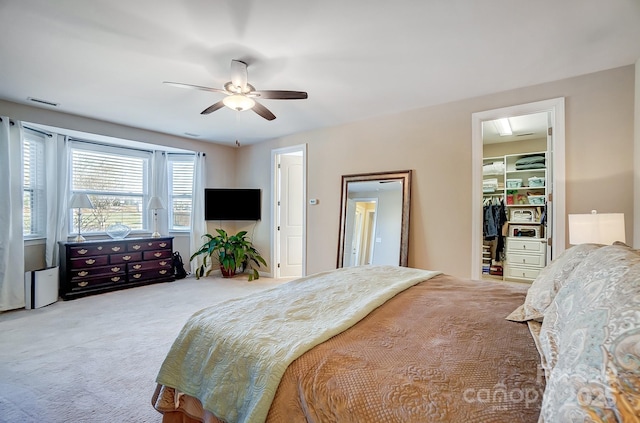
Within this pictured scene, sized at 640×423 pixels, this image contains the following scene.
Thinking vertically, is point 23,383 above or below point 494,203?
below

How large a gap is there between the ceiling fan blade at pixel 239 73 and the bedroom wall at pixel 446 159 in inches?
82.4

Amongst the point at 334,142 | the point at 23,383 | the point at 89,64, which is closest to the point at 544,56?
the point at 334,142

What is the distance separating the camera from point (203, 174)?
5.55 m

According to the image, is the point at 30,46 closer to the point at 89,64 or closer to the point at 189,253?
the point at 89,64

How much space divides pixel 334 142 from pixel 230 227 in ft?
9.42

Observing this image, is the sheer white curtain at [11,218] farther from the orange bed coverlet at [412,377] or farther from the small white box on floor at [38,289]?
the orange bed coverlet at [412,377]

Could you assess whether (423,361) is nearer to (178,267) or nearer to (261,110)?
(261,110)

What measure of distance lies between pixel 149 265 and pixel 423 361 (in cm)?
496

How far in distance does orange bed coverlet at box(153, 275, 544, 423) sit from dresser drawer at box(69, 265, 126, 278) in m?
3.71

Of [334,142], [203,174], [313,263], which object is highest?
[334,142]

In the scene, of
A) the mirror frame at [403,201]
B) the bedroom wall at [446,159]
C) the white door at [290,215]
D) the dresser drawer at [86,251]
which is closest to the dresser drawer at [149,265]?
the dresser drawer at [86,251]

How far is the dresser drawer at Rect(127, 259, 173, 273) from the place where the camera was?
4.61 meters

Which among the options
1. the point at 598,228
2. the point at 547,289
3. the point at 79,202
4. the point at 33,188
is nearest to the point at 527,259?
the point at 598,228

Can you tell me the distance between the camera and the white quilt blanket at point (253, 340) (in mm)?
977
